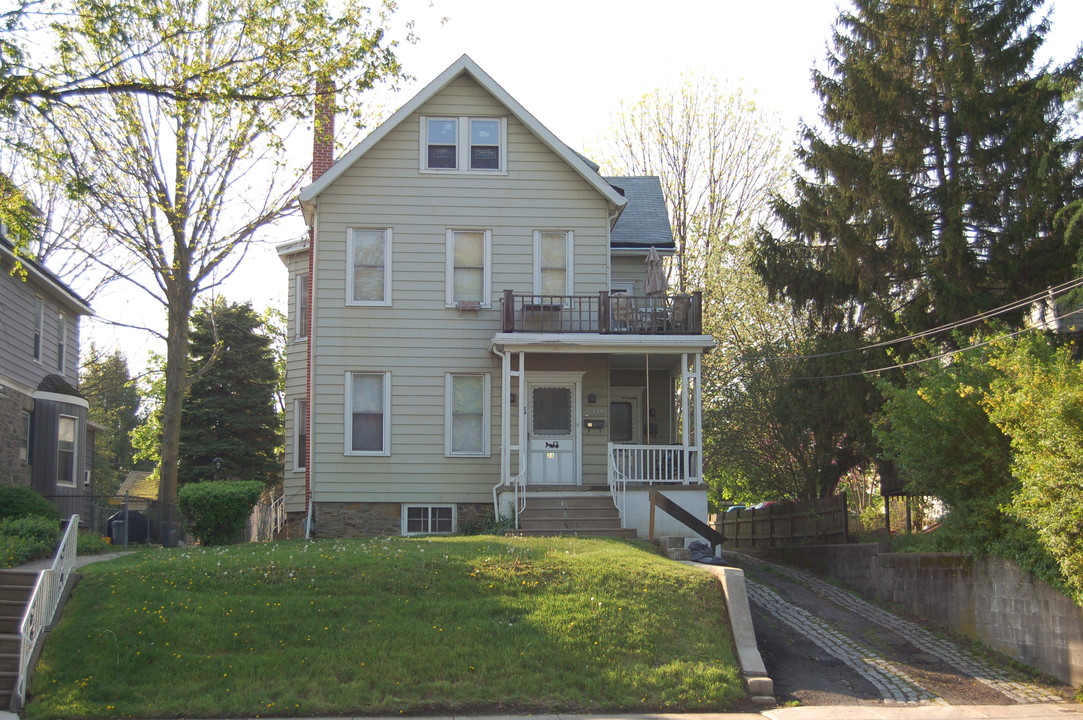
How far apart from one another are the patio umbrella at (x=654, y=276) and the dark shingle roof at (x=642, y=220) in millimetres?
2563

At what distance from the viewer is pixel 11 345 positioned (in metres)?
23.2

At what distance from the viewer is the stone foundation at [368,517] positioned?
2095 cm

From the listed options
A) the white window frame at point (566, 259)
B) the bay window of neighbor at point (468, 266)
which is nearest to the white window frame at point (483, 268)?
the bay window of neighbor at point (468, 266)

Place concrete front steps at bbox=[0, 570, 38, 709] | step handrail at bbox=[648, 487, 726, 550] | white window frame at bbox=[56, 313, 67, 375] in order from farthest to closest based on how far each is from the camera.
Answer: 1. white window frame at bbox=[56, 313, 67, 375]
2. step handrail at bbox=[648, 487, 726, 550]
3. concrete front steps at bbox=[0, 570, 38, 709]

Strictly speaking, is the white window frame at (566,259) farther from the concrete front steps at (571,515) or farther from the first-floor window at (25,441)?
the first-floor window at (25,441)

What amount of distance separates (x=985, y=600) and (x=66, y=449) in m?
21.3

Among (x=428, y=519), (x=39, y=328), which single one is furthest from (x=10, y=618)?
(x=39, y=328)

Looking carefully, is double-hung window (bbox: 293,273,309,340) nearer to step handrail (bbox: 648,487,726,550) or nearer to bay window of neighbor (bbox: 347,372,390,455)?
bay window of neighbor (bbox: 347,372,390,455)

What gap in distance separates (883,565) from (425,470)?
9029 mm

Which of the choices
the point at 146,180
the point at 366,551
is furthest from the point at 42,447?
the point at 366,551

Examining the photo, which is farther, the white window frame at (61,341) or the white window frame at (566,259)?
the white window frame at (61,341)

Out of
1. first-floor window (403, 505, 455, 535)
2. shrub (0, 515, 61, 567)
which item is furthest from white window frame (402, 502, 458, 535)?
shrub (0, 515, 61, 567)

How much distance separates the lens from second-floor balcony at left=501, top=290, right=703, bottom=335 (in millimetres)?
20531

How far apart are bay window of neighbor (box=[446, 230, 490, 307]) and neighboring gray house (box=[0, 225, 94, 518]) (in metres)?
9.23
